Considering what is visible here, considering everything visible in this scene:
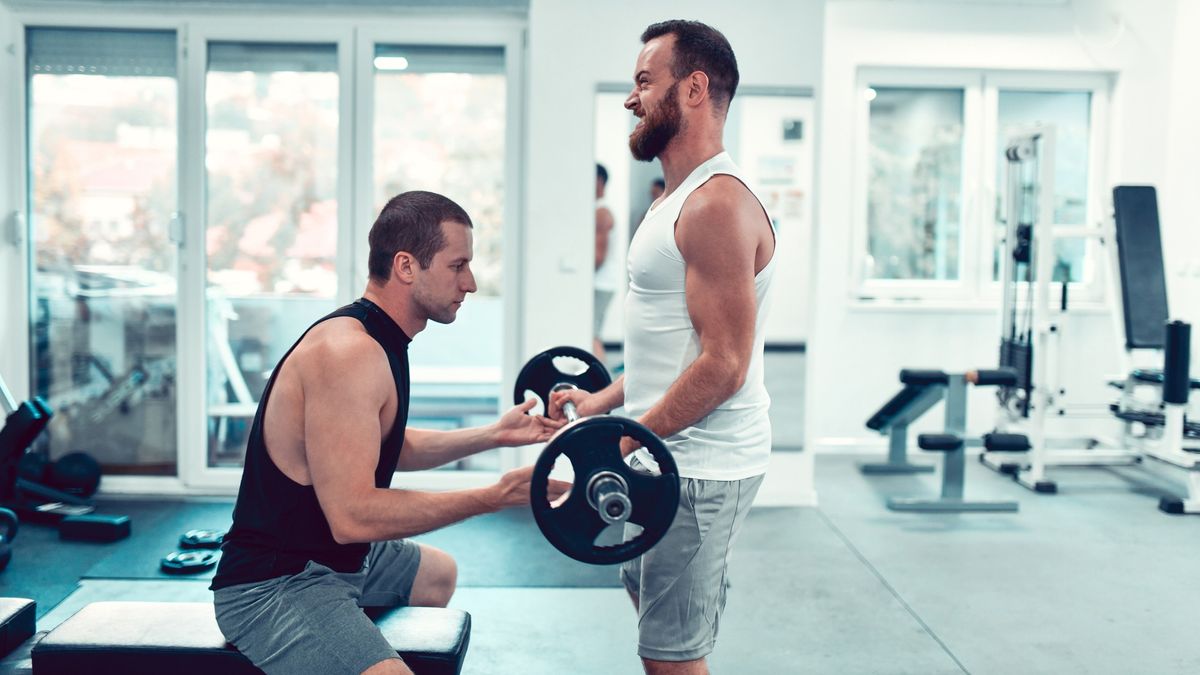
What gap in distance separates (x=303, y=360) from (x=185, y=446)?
2.93 metres

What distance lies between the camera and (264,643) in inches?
64.6

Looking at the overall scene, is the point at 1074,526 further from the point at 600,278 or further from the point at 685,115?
the point at 685,115

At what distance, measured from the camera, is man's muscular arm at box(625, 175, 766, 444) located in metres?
1.56

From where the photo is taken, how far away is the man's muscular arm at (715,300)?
1.56 metres

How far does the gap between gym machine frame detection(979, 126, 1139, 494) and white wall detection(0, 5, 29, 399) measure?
4.14 meters

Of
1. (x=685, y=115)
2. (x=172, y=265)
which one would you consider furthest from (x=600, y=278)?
(x=685, y=115)

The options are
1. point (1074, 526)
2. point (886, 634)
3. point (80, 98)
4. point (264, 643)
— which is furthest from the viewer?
point (80, 98)

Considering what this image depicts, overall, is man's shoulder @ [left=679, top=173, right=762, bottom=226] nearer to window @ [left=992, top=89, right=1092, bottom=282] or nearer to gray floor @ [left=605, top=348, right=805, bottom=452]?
gray floor @ [left=605, top=348, right=805, bottom=452]

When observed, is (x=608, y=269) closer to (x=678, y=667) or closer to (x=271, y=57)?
(x=271, y=57)

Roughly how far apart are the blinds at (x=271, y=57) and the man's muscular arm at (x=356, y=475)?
2.93 metres

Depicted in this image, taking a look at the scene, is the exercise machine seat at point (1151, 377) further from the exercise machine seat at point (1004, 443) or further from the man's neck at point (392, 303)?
the man's neck at point (392, 303)

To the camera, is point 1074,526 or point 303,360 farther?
point 1074,526

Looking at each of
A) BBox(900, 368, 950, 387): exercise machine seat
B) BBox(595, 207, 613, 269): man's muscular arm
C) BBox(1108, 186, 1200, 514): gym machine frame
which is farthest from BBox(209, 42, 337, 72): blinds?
BBox(1108, 186, 1200, 514): gym machine frame

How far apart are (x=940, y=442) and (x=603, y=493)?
2.94 meters
